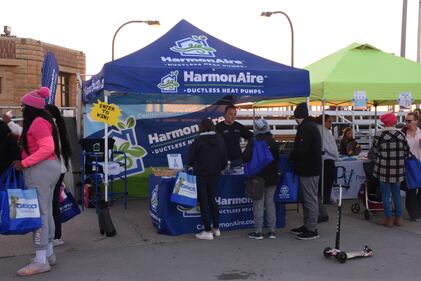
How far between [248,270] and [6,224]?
2493 mm

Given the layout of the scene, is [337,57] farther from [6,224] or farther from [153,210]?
[6,224]

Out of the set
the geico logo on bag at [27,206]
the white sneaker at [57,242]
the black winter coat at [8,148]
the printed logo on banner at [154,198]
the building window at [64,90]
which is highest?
the building window at [64,90]

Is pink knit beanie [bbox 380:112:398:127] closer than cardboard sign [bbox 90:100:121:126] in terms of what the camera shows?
No

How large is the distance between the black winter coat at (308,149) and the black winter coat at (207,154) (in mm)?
1026

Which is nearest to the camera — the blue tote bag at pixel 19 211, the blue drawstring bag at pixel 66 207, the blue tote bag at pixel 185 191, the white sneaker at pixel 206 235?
the blue tote bag at pixel 19 211

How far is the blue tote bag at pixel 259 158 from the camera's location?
602 centimetres

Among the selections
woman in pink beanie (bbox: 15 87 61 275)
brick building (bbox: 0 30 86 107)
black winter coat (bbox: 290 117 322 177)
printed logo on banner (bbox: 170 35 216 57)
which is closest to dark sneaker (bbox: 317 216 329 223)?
black winter coat (bbox: 290 117 322 177)

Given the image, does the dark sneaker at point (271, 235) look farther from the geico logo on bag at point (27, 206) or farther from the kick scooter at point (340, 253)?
the geico logo on bag at point (27, 206)

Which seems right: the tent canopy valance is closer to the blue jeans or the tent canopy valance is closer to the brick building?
the blue jeans

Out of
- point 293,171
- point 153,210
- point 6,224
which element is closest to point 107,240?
point 153,210

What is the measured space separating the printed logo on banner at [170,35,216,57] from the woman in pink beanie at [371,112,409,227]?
111 inches

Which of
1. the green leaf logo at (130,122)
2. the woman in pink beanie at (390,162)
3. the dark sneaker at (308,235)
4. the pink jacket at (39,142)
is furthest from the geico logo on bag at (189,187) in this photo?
the green leaf logo at (130,122)

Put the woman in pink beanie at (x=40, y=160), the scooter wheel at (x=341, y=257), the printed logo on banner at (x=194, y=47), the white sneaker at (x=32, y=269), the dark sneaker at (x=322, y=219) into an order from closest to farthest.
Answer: the woman in pink beanie at (x=40, y=160)
the white sneaker at (x=32, y=269)
the scooter wheel at (x=341, y=257)
the printed logo on banner at (x=194, y=47)
the dark sneaker at (x=322, y=219)

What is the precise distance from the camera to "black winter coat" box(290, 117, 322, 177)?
616cm
